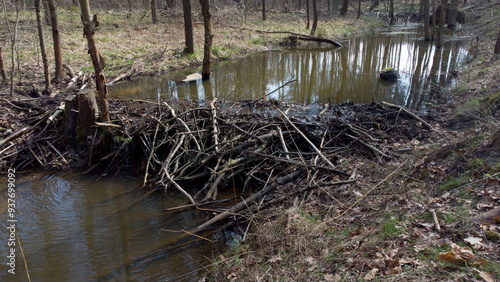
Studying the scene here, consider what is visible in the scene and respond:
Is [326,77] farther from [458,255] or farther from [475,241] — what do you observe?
[458,255]

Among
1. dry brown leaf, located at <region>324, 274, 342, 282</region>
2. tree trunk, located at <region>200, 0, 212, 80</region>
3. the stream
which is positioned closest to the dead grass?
tree trunk, located at <region>200, 0, 212, 80</region>

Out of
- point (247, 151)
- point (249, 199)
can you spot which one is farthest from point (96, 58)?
point (249, 199)

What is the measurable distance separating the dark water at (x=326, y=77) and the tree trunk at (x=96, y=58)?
167cm

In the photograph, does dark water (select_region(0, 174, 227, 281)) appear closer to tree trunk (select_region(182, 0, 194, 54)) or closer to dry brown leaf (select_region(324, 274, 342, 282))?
dry brown leaf (select_region(324, 274, 342, 282))

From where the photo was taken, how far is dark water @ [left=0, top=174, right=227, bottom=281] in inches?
165

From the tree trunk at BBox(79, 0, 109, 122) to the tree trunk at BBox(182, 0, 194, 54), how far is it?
10666 millimetres

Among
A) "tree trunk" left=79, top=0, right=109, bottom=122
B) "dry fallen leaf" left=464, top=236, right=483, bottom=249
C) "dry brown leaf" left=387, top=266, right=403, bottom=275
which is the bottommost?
"dry brown leaf" left=387, top=266, right=403, bottom=275

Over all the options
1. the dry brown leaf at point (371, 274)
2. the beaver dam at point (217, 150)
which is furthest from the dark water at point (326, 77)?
the dry brown leaf at point (371, 274)

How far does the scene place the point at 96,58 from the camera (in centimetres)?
652

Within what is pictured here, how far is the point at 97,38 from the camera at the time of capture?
1812 cm

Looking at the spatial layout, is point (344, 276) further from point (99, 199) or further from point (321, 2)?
point (321, 2)

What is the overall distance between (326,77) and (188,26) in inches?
323

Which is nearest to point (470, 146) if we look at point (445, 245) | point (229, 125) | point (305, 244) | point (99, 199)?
point (445, 245)

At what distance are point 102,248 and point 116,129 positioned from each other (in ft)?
10.4
